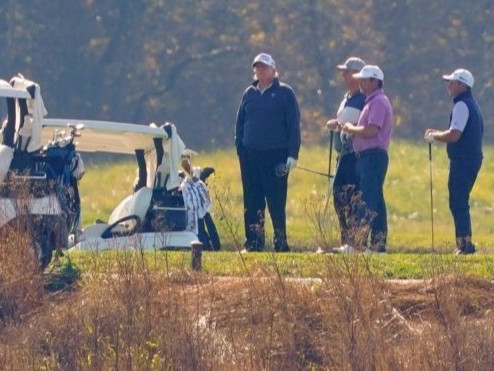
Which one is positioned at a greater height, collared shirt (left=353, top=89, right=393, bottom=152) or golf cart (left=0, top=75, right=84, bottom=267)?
collared shirt (left=353, top=89, right=393, bottom=152)

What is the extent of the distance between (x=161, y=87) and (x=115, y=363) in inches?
846

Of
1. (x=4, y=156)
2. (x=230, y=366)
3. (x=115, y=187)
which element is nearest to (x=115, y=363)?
(x=230, y=366)

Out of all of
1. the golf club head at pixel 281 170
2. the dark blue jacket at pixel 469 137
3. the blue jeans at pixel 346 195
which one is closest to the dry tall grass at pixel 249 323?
the blue jeans at pixel 346 195

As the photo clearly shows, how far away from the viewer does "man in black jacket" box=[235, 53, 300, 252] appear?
1517 centimetres

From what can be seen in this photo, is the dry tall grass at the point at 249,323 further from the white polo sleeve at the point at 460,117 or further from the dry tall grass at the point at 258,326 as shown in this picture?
the white polo sleeve at the point at 460,117

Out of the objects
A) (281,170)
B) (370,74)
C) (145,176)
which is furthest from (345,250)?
(145,176)

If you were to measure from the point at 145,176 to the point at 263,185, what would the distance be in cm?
151

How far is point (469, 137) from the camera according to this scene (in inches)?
574

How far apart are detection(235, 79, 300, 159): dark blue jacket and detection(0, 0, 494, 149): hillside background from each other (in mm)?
14622

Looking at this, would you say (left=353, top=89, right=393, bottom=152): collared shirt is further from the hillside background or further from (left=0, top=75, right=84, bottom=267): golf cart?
the hillside background

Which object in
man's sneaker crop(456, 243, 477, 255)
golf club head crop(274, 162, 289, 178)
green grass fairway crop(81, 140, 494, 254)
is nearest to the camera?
man's sneaker crop(456, 243, 477, 255)

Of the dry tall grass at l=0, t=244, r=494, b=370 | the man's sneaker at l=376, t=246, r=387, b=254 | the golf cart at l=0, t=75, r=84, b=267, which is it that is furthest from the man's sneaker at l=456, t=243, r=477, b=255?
the golf cart at l=0, t=75, r=84, b=267

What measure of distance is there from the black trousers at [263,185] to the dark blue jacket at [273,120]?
0.10m

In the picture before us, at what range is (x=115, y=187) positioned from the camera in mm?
26688
